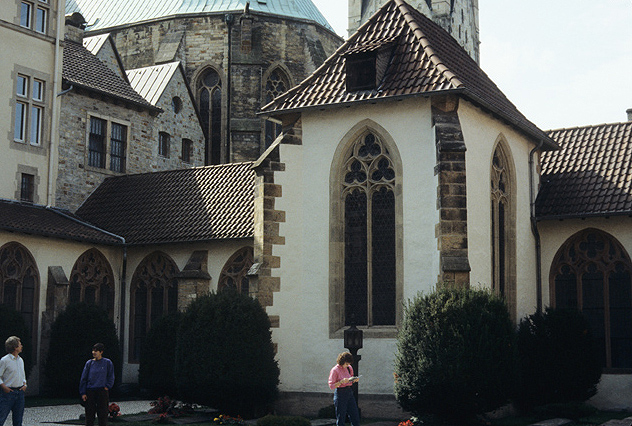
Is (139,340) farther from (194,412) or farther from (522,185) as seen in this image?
(522,185)

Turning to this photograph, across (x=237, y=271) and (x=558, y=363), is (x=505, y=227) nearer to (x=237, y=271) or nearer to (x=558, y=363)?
(x=558, y=363)

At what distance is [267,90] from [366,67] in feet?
64.4

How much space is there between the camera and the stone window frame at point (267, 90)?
4078 cm

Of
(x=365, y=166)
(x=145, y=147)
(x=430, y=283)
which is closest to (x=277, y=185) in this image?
(x=365, y=166)

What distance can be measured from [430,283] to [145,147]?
699 inches

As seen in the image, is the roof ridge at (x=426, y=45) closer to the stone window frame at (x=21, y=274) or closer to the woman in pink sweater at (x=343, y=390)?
the woman in pink sweater at (x=343, y=390)

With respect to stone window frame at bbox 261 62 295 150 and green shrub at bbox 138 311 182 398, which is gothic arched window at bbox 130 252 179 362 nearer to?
green shrub at bbox 138 311 182 398

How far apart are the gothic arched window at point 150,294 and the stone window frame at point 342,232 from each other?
28.0ft

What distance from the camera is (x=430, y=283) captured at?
68.6ft

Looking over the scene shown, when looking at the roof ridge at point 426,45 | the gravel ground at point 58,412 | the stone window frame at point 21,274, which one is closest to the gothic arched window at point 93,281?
the stone window frame at point 21,274

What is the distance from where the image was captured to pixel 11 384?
50.0 ft

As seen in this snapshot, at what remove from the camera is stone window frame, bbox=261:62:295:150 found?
40.8m

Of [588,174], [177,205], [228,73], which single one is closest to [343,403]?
[588,174]

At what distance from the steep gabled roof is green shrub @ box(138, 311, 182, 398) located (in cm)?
1251
